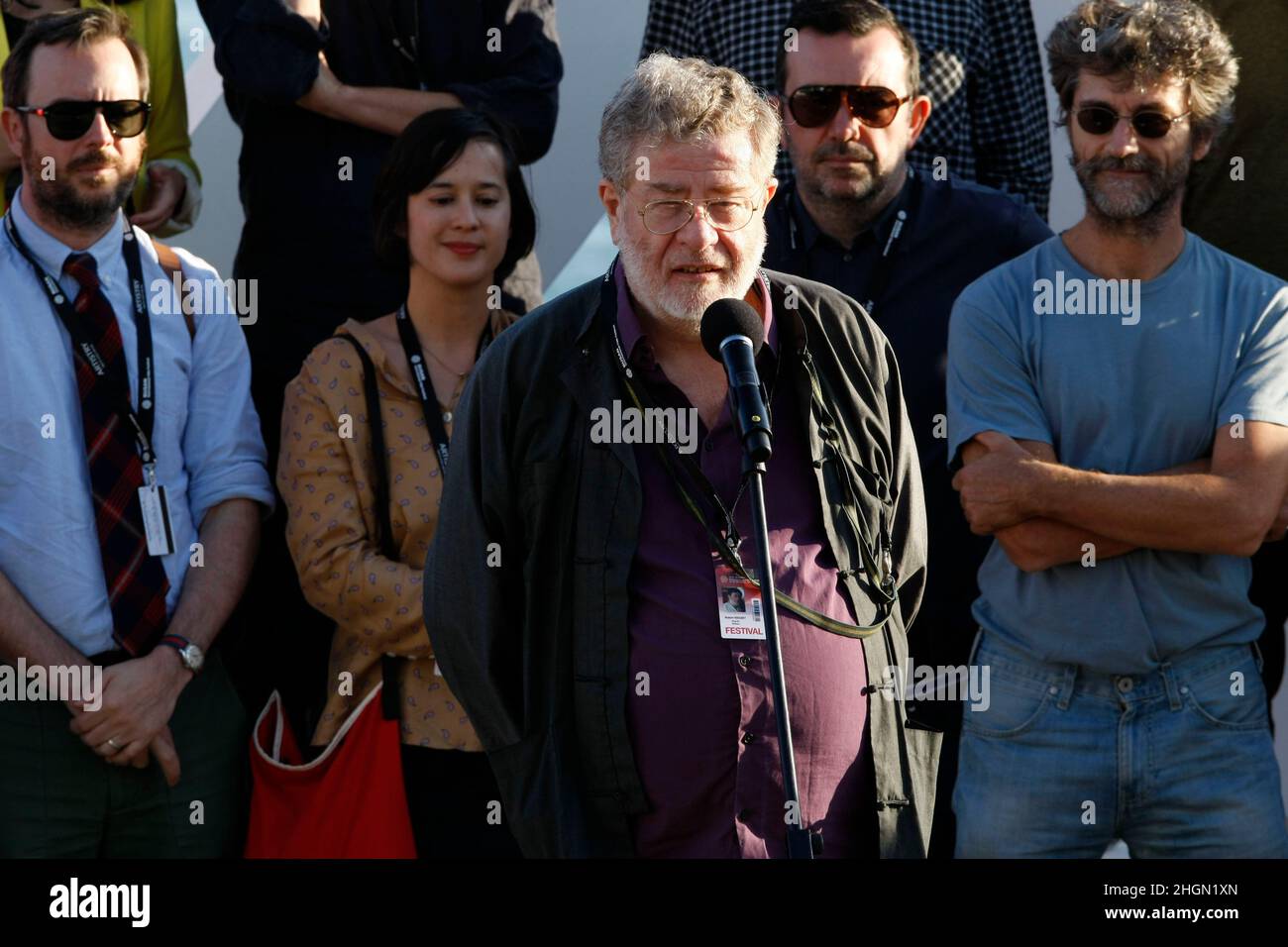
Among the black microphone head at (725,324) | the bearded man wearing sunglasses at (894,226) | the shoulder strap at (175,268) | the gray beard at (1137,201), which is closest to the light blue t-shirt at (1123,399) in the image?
the gray beard at (1137,201)

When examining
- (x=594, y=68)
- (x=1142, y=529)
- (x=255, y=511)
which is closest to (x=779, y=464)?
(x=1142, y=529)

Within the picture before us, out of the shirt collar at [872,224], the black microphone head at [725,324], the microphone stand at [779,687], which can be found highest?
the shirt collar at [872,224]

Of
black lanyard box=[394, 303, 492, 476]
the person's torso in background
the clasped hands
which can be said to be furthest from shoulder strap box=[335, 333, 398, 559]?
the person's torso in background

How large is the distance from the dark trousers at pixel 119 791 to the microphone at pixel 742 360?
86.3 inches

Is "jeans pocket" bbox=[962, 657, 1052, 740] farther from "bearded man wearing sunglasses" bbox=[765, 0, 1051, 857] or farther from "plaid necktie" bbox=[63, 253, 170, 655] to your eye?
"plaid necktie" bbox=[63, 253, 170, 655]

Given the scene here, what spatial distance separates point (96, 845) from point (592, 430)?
1.91 metres

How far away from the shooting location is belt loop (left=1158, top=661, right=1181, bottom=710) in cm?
418

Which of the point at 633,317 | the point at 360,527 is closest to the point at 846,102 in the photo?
the point at 633,317

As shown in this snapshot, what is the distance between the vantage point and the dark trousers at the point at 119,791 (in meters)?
4.53

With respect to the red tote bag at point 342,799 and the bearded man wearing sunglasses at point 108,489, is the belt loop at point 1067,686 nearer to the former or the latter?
the red tote bag at point 342,799

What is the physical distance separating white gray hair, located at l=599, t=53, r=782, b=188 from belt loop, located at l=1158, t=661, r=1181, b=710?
4.96 feet

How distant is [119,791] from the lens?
182 inches

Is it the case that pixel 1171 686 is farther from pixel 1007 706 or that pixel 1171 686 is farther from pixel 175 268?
pixel 175 268

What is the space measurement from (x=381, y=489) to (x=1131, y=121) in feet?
7.26
